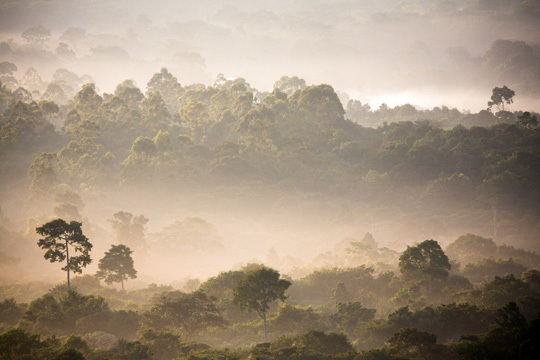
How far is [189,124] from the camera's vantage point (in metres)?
150

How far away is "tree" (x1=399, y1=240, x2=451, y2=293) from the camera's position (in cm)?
5603

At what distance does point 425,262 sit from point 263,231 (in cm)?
6068

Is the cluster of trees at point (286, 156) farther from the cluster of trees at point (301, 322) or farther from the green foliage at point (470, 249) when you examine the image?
the cluster of trees at point (301, 322)

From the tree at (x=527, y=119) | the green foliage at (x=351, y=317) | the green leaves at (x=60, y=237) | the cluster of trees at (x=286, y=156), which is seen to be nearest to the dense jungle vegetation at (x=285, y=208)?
the green foliage at (x=351, y=317)

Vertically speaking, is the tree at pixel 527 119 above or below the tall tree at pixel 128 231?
above

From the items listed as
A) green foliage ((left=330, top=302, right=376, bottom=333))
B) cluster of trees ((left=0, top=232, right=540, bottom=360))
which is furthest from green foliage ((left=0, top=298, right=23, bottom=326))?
green foliage ((left=330, top=302, right=376, bottom=333))

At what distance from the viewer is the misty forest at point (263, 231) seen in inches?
1673

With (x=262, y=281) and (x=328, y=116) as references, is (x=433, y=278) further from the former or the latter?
(x=328, y=116)

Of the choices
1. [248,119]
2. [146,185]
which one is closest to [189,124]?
[248,119]

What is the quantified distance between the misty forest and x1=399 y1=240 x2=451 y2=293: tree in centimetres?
25

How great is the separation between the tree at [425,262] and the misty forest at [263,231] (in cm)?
25

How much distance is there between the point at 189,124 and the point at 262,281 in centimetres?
11563

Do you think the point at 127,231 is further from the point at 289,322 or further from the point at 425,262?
the point at 425,262

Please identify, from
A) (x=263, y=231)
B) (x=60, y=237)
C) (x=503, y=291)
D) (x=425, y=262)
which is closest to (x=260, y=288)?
(x=425, y=262)
